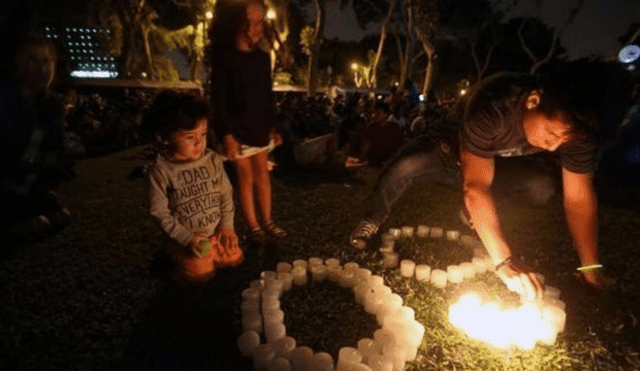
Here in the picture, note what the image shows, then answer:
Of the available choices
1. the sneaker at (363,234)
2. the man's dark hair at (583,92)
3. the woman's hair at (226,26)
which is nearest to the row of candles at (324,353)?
the sneaker at (363,234)

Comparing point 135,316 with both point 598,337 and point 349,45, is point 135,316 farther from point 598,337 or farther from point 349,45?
point 349,45

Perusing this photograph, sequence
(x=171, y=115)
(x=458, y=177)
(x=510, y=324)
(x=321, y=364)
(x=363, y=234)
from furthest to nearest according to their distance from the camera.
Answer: (x=363, y=234) → (x=458, y=177) → (x=171, y=115) → (x=510, y=324) → (x=321, y=364)

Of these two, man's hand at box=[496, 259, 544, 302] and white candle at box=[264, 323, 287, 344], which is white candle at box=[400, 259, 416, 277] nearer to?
→ man's hand at box=[496, 259, 544, 302]

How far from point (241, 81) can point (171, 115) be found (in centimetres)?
93

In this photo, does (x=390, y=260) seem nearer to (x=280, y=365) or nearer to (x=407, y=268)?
(x=407, y=268)

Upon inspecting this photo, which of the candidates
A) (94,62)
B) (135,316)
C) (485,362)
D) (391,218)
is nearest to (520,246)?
(391,218)

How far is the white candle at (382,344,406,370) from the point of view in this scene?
7.46 ft

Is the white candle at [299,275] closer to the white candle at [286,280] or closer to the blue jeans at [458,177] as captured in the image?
the white candle at [286,280]

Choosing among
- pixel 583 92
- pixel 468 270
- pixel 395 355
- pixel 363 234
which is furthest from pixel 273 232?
pixel 583 92

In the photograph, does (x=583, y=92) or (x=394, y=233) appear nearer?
(x=583, y=92)

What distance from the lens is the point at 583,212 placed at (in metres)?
3.05

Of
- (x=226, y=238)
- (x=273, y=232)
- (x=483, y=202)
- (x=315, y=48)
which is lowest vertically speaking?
(x=273, y=232)

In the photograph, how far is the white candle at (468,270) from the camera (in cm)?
335

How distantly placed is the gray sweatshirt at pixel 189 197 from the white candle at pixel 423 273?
1.50 m
